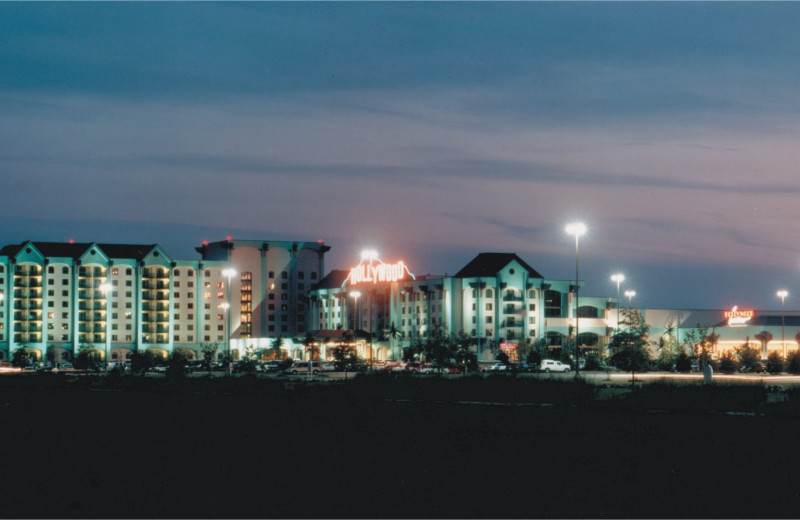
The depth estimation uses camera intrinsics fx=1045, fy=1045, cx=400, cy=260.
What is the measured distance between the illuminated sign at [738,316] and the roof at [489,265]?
31.5 m

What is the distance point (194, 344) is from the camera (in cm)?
19700

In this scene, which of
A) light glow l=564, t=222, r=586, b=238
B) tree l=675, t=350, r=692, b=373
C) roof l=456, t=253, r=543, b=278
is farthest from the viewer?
roof l=456, t=253, r=543, b=278

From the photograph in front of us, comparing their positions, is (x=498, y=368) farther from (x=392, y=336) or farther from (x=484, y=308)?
(x=392, y=336)

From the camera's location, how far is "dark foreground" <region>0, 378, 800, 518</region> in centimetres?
1945

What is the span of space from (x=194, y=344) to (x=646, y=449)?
175 meters

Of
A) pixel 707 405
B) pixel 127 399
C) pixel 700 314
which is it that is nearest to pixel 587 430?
pixel 707 405

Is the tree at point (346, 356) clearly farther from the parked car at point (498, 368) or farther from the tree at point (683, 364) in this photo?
the tree at point (683, 364)

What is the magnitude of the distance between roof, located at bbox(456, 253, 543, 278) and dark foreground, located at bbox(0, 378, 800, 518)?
117m

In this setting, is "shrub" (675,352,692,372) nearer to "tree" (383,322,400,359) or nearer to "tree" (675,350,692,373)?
"tree" (675,350,692,373)

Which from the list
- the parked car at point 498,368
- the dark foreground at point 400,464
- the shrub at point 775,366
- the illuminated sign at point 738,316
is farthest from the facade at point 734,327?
the dark foreground at point 400,464

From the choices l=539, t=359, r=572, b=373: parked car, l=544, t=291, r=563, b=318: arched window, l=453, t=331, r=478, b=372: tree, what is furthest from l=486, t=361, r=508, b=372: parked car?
l=544, t=291, r=563, b=318: arched window

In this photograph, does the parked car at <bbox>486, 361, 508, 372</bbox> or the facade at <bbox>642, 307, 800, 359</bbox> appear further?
the facade at <bbox>642, 307, 800, 359</bbox>

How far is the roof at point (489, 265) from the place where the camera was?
536 ft

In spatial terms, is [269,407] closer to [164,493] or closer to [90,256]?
[164,493]
